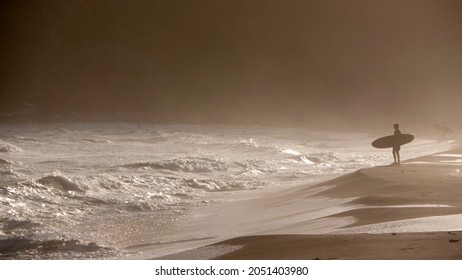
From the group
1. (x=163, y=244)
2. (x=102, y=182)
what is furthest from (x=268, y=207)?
(x=102, y=182)

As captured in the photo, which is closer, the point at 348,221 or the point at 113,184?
the point at 348,221

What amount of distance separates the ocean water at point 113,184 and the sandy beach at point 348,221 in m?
0.94

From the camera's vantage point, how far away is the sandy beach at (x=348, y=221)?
7.42 m

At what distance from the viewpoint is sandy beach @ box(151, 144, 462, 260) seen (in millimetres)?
7418

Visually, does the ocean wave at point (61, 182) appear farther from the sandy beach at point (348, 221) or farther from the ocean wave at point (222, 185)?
the sandy beach at point (348, 221)

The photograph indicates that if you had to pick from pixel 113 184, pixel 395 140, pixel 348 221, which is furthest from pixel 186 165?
→ pixel 348 221

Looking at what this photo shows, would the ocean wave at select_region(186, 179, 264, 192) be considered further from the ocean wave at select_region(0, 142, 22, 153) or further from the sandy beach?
the ocean wave at select_region(0, 142, 22, 153)

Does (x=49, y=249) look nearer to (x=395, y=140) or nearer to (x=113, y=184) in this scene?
(x=113, y=184)

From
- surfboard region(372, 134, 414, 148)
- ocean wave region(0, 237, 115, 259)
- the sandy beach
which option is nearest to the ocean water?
ocean wave region(0, 237, 115, 259)

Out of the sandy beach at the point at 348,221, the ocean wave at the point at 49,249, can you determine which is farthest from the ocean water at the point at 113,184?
the sandy beach at the point at 348,221

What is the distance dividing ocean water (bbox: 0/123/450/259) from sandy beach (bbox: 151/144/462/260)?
94 cm

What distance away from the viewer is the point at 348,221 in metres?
9.36

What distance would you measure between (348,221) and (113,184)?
25.5ft

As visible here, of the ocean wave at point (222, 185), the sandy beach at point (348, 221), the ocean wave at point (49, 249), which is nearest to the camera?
the sandy beach at point (348, 221)
